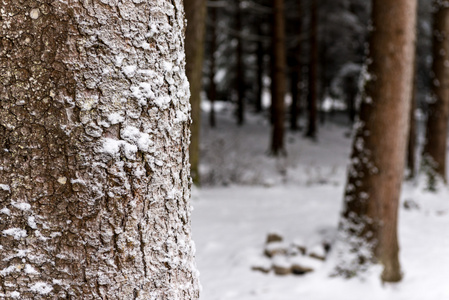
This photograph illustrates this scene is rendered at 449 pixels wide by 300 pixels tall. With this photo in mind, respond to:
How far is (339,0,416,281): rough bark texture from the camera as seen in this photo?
3779mm

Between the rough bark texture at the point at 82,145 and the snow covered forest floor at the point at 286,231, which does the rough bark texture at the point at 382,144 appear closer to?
the snow covered forest floor at the point at 286,231

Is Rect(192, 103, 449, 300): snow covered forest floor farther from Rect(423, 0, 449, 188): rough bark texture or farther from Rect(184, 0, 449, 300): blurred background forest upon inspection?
Rect(423, 0, 449, 188): rough bark texture

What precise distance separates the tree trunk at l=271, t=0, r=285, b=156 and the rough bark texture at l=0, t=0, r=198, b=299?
11.7 m

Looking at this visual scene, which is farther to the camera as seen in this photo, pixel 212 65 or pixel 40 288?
pixel 212 65

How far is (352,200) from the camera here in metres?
4.05

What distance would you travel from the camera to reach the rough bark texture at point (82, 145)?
89cm

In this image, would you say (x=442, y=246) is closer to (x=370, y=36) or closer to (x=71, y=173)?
(x=370, y=36)

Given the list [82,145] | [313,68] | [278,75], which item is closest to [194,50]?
[82,145]

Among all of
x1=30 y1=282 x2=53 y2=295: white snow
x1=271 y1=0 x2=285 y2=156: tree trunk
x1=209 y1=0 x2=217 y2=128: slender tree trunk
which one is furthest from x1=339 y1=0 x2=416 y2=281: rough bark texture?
x1=209 y1=0 x2=217 y2=128: slender tree trunk

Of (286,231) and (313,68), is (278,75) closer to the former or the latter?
(313,68)

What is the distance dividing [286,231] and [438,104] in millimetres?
4943

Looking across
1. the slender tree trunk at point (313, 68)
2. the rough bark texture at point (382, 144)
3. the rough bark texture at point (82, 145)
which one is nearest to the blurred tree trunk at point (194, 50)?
the rough bark texture at point (382, 144)

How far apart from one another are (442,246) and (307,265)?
6.44 ft

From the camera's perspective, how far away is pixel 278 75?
12.9 m
